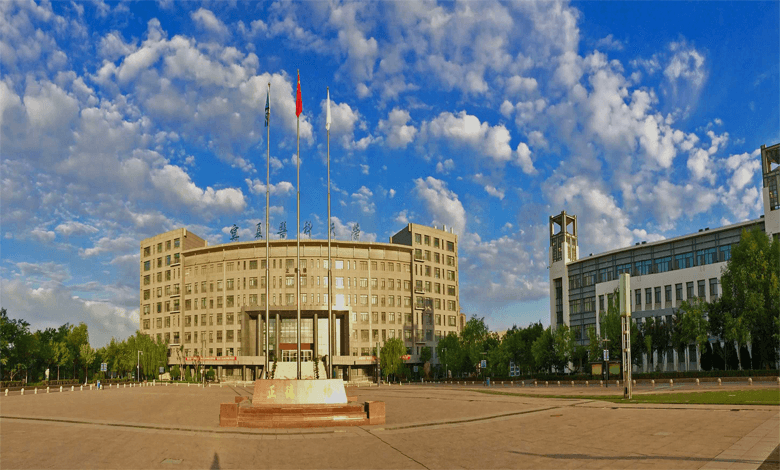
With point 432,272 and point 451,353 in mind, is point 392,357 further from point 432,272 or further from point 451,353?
point 432,272

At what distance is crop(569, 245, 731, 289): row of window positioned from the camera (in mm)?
76875

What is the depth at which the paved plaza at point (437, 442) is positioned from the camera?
1478 centimetres


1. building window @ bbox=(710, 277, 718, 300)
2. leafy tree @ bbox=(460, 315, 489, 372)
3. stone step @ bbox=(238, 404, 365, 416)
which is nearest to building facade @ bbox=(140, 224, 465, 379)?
leafy tree @ bbox=(460, 315, 489, 372)

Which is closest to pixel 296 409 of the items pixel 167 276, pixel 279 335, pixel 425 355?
pixel 279 335

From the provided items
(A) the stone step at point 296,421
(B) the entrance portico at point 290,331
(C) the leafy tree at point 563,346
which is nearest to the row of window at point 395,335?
(B) the entrance portico at point 290,331

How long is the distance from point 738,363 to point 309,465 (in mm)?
61684

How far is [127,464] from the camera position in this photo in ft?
49.6

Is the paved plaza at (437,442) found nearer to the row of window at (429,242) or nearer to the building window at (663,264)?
the building window at (663,264)

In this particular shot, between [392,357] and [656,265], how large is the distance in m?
42.7

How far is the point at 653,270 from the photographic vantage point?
85.4 metres

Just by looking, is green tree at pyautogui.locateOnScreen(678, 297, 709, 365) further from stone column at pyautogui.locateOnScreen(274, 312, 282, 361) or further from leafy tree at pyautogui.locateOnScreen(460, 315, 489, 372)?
stone column at pyautogui.locateOnScreen(274, 312, 282, 361)

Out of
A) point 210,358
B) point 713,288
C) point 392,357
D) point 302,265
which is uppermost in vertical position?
point 302,265

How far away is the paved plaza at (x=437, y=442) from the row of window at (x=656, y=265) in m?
57.5

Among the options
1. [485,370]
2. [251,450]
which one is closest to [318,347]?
[485,370]
